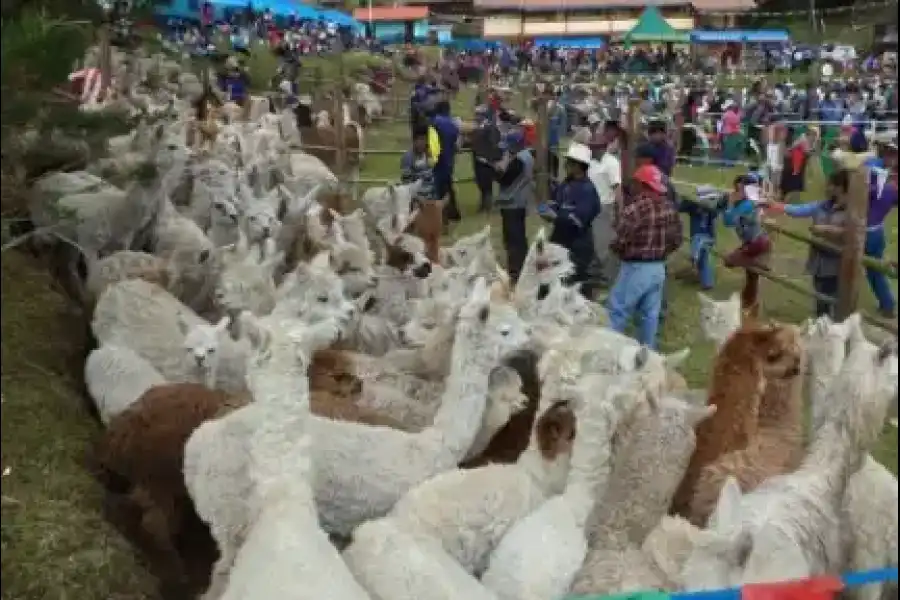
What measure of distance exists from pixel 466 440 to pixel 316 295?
1.83m

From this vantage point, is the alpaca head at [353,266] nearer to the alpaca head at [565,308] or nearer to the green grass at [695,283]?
the alpaca head at [565,308]

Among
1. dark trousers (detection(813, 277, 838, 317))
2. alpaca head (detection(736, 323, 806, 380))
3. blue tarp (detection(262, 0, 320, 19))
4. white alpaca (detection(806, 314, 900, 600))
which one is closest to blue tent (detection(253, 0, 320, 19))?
blue tarp (detection(262, 0, 320, 19))

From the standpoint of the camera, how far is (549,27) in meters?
14.0

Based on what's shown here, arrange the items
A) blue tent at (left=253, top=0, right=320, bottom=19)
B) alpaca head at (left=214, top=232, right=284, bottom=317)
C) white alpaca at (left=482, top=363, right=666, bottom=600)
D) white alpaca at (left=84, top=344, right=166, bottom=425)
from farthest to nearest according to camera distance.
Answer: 1. blue tent at (left=253, top=0, right=320, bottom=19)
2. alpaca head at (left=214, top=232, right=284, bottom=317)
3. white alpaca at (left=84, top=344, right=166, bottom=425)
4. white alpaca at (left=482, top=363, right=666, bottom=600)

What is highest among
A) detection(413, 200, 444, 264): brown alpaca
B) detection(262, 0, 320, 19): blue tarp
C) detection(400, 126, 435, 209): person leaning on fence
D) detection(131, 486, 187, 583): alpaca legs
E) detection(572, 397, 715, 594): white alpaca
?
detection(262, 0, 320, 19): blue tarp

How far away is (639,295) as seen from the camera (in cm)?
778

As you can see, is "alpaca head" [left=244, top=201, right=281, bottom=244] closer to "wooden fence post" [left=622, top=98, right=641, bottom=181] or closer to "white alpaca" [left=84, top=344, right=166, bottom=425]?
"white alpaca" [left=84, top=344, right=166, bottom=425]

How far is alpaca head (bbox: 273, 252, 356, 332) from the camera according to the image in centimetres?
601

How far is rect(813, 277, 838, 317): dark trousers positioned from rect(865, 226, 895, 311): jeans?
1009 mm

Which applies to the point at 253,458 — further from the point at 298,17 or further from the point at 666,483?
the point at 298,17

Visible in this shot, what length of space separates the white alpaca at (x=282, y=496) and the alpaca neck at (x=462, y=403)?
679 mm

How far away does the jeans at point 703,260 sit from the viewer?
1078 cm

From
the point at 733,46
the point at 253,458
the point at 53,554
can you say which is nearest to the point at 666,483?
the point at 253,458

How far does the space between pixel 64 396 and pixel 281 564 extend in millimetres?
2849
